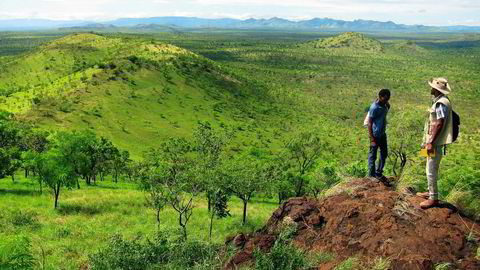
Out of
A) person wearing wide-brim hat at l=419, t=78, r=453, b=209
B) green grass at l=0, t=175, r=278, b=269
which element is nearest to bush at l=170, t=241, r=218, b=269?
person wearing wide-brim hat at l=419, t=78, r=453, b=209

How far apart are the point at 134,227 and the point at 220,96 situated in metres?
104

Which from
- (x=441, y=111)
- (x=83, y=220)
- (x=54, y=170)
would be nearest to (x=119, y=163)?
(x=54, y=170)

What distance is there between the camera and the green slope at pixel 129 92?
310 ft

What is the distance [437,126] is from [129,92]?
113m

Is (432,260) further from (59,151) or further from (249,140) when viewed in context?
(249,140)

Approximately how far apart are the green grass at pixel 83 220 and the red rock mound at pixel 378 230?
12484 millimetres

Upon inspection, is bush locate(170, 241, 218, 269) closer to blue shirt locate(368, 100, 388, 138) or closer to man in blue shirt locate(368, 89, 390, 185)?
man in blue shirt locate(368, 89, 390, 185)

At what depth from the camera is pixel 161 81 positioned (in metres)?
130

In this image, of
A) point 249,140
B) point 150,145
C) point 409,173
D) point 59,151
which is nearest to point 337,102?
point 249,140

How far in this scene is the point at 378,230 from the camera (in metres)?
11.7

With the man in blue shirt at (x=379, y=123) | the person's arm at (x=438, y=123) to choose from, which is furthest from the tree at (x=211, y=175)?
the person's arm at (x=438, y=123)

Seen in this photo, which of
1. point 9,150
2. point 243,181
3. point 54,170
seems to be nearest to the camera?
point 243,181

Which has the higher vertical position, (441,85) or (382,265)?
(441,85)

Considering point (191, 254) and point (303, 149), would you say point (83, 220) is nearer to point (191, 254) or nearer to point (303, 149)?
point (191, 254)
